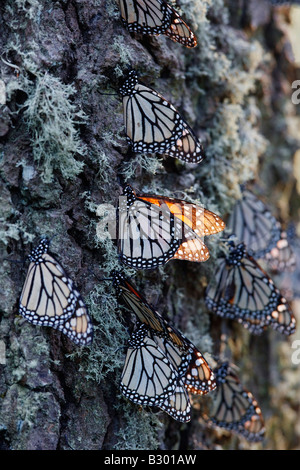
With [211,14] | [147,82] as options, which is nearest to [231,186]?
[147,82]

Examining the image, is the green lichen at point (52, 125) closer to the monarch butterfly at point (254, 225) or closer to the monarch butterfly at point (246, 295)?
the monarch butterfly at point (246, 295)

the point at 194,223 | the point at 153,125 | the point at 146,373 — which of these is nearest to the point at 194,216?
the point at 194,223

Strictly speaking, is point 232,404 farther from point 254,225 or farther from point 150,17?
point 150,17

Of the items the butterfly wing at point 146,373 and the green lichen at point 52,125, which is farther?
the butterfly wing at point 146,373

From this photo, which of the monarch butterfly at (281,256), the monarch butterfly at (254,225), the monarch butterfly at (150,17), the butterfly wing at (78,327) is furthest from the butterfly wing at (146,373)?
the monarch butterfly at (150,17)

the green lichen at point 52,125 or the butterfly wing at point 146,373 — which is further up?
the green lichen at point 52,125

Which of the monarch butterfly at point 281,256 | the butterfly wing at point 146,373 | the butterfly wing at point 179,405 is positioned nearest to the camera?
the butterfly wing at point 146,373

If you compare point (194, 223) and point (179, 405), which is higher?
point (194, 223)
